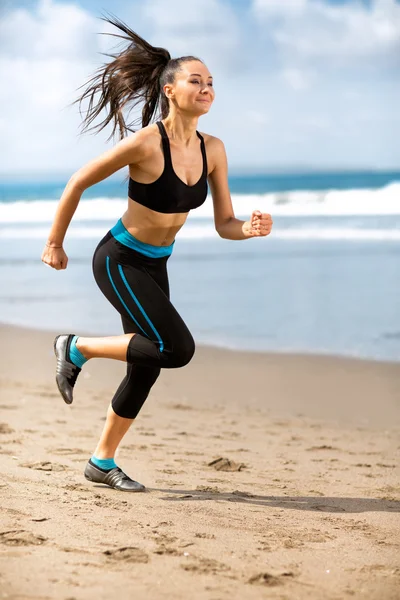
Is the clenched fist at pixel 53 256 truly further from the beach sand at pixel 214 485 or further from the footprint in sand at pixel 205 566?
the footprint in sand at pixel 205 566

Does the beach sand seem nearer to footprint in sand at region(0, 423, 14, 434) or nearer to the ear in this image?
→ footprint in sand at region(0, 423, 14, 434)

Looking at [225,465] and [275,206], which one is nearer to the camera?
[225,465]

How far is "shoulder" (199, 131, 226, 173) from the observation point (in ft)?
13.5

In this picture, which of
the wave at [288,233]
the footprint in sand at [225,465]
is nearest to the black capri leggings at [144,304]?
the footprint in sand at [225,465]

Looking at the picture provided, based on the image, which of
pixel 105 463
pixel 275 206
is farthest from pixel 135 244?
pixel 275 206

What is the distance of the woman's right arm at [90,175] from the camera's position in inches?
149

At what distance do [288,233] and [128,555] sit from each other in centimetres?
1564

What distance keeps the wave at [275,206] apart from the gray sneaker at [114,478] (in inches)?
705

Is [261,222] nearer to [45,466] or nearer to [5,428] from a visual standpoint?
[45,466]

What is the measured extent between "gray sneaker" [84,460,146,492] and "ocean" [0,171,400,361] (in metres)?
3.85

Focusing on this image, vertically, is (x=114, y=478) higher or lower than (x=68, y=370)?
lower

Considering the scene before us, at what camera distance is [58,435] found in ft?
17.2

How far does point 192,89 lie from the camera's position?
153 inches

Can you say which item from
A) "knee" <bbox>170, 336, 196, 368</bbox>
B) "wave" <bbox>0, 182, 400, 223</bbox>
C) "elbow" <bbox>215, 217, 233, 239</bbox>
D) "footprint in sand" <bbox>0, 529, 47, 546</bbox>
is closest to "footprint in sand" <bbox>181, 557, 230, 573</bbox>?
"footprint in sand" <bbox>0, 529, 47, 546</bbox>
